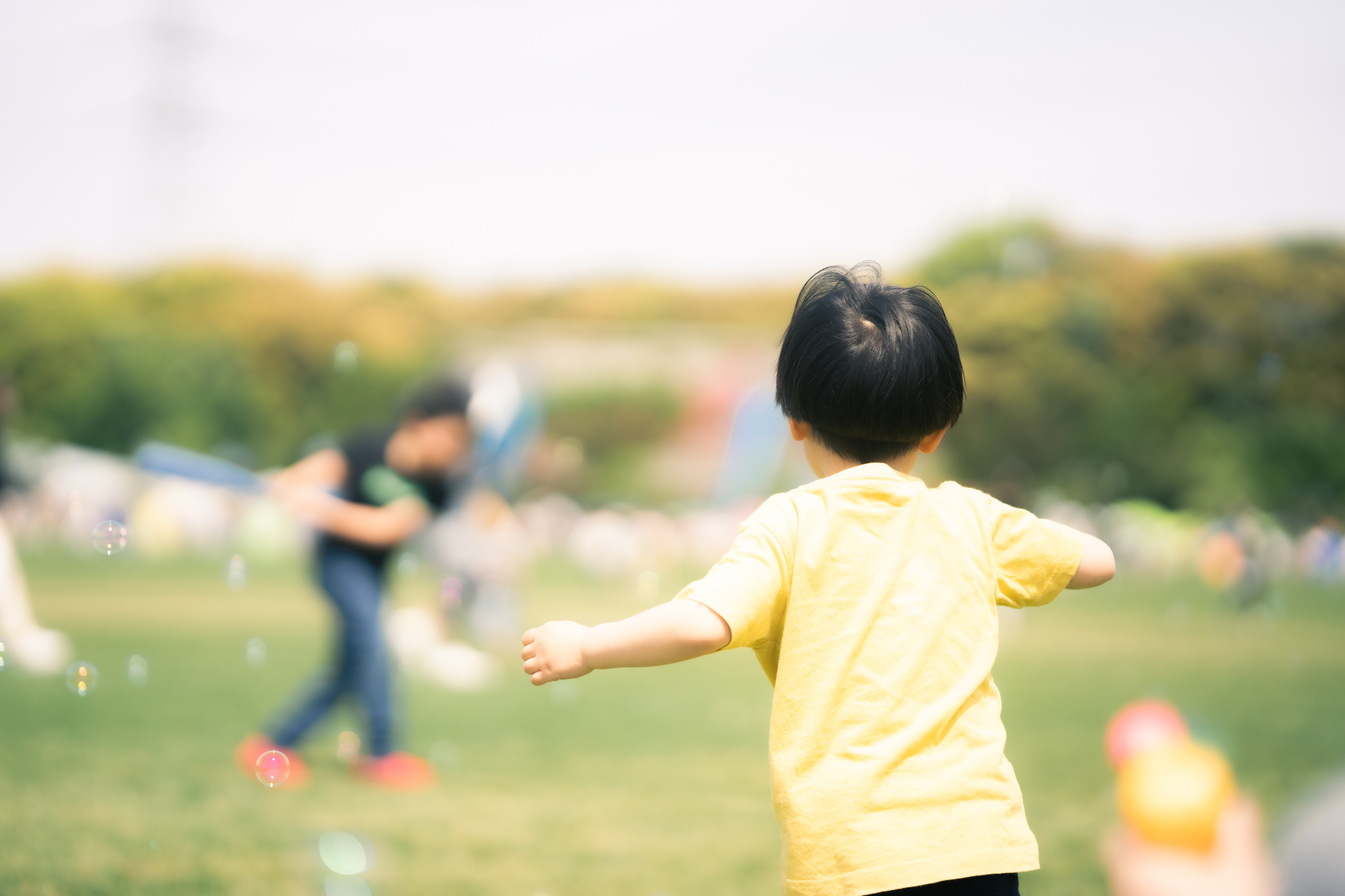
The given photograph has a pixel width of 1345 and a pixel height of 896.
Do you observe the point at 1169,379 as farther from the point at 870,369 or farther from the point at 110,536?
the point at 870,369

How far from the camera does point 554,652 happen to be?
4.42 ft

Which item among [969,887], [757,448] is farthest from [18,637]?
[757,448]

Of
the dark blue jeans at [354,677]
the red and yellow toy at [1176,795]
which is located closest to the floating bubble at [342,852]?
the dark blue jeans at [354,677]

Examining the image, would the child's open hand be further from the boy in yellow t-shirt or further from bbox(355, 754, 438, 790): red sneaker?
bbox(355, 754, 438, 790): red sneaker

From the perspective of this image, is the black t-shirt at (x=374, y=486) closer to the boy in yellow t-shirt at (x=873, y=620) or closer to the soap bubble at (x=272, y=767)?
the soap bubble at (x=272, y=767)

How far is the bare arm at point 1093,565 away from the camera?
1.56 meters

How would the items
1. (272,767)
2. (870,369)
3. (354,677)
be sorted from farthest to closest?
(354,677), (272,767), (870,369)

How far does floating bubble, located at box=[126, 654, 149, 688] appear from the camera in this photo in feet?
21.7

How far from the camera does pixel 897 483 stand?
1459 mm

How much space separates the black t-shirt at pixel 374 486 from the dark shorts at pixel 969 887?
3.51 m

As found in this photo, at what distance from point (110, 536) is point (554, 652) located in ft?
10.0

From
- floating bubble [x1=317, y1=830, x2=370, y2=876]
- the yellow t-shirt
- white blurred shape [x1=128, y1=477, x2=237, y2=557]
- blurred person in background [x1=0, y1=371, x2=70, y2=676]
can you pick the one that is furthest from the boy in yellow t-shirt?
white blurred shape [x1=128, y1=477, x2=237, y2=557]

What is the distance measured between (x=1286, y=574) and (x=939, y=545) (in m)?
26.5

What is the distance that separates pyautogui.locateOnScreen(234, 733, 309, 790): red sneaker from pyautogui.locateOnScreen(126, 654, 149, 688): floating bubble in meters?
2.48
